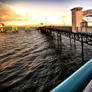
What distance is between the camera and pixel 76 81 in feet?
5.17

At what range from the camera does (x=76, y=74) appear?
169cm

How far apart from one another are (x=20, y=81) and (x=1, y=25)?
Answer: 267 ft

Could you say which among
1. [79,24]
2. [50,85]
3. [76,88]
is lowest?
[50,85]

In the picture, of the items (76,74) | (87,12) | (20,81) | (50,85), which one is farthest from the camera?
(87,12)

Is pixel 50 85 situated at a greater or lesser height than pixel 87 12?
lesser

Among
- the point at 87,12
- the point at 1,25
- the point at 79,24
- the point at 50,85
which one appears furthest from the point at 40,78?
the point at 1,25

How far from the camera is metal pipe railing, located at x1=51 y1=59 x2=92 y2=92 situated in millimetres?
1386

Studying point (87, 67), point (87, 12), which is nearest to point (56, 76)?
point (87, 67)

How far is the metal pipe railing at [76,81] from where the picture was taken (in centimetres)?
139

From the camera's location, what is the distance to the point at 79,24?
22.4m

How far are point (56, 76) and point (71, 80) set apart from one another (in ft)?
21.3

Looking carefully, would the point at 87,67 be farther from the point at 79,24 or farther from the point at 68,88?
the point at 79,24

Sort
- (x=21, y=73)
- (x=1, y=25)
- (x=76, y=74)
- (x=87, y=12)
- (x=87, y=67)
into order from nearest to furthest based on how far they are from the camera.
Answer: (x=76, y=74) < (x=87, y=67) < (x=21, y=73) < (x=87, y=12) < (x=1, y=25)

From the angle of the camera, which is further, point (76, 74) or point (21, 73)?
point (21, 73)
